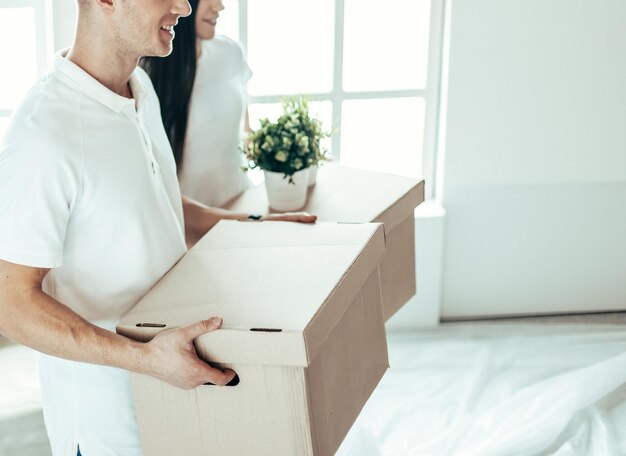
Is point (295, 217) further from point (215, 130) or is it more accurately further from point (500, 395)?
point (500, 395)

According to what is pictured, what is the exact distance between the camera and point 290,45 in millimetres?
2889

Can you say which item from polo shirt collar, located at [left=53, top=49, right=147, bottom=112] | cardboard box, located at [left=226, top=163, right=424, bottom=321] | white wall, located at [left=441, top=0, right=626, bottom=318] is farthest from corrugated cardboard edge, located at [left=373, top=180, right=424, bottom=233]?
white wall, located at [left=441, top=0, right=626, bottom=318]

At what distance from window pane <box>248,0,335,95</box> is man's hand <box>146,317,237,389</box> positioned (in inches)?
72.1

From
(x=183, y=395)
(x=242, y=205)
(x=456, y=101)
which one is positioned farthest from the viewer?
(x=456, y=101)

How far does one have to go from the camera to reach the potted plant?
1891mm

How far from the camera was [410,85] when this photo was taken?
300 cm

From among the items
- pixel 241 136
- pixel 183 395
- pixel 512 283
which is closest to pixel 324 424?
pixel 183 395

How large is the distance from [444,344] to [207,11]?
1.48m

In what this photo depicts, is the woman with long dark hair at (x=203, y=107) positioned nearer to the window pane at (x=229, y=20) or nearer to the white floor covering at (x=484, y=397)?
the window pane at (x=229, y=20)

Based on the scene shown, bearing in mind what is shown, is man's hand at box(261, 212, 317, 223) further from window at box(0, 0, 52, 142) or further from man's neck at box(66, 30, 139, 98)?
window at box(0, 0, 52, 142)

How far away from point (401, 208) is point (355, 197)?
108 millimetres

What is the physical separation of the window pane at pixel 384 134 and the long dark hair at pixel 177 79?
1.09 metres

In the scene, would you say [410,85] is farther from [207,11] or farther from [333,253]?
[333,253]

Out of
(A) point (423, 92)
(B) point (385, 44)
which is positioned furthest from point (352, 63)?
(A) point (423, 92)
